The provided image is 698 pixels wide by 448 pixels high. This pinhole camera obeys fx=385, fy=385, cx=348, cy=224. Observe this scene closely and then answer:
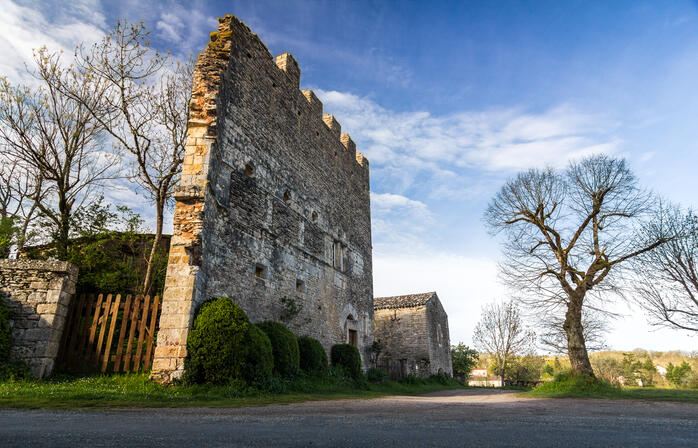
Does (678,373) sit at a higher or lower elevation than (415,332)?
lower

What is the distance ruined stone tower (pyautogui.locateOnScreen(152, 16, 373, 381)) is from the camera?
847 centimetres

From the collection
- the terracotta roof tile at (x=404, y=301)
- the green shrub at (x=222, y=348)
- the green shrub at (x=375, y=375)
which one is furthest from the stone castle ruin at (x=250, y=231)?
the terracotta roof tile at (x=404, y=301)

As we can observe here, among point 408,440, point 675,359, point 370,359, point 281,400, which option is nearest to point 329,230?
point 370,359

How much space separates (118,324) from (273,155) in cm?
649

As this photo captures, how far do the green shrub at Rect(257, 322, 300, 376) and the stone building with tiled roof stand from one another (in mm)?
13810

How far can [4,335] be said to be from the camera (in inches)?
294

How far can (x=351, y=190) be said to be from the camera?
17.9m

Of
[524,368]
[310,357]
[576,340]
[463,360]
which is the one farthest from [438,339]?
[310,357]

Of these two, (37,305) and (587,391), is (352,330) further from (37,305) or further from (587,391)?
(37,305)

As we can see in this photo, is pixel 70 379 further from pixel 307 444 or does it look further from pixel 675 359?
pixel 675 359

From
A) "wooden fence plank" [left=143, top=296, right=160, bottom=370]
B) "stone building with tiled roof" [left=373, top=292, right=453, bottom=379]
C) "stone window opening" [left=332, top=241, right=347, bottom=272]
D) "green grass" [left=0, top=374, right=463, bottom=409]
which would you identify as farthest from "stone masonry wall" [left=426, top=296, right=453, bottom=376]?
"wooden fence plank" [left=143, top=296, right=160, bottom=370]

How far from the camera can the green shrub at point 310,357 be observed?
1116cm

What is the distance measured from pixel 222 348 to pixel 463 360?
2712 centimetres

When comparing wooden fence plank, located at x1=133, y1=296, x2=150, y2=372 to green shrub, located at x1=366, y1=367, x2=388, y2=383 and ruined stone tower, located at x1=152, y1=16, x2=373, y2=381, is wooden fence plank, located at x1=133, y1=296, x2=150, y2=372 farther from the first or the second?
green shrub, located at x1=366, y1=367, x2=388, y2=383
